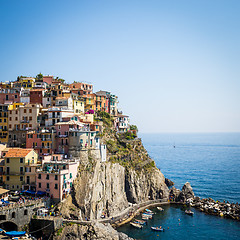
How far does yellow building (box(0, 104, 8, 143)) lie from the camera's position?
71188 millimetres

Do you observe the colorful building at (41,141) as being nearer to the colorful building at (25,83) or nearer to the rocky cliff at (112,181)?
the rocky cliff at (112,181)

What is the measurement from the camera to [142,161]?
88000 millimetres

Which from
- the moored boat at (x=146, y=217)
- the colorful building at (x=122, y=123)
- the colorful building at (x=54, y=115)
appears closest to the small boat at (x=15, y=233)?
the colorful building at (x=54, y=115)

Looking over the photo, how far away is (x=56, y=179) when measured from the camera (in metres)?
55.0

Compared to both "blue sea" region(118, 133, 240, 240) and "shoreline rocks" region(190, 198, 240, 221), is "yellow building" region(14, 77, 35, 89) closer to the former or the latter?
"blue sea" region(118, 133, 240, 240)

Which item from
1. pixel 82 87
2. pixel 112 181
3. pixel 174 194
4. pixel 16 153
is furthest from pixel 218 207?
pixel 82 87

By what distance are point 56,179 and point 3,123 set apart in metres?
28.5

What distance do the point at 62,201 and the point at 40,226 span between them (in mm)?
6712

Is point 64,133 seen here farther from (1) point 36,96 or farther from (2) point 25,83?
(2) point 25,83

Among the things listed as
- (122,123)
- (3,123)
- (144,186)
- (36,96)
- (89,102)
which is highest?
(36,96)

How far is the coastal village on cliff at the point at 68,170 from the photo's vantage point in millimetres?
51594

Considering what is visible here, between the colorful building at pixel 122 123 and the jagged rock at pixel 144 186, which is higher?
the colorful building at pixel 122 123

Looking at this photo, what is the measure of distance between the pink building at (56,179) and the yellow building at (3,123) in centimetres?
2001

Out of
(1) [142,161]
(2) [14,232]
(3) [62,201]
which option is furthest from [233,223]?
(2) [14,232]
